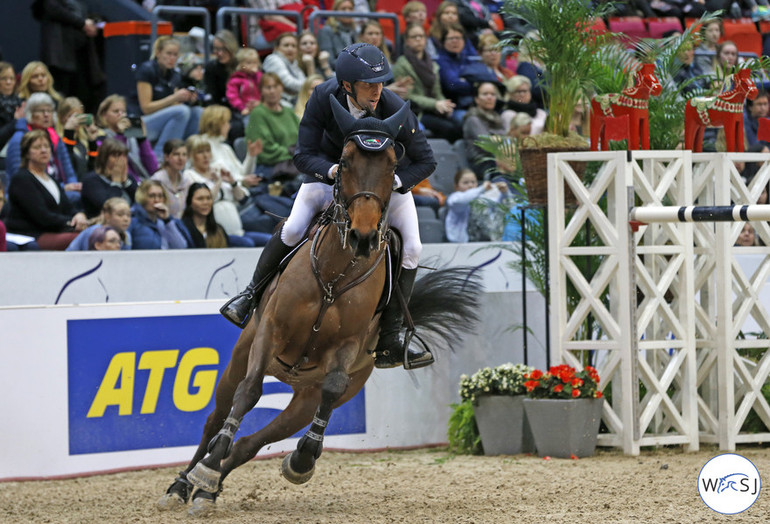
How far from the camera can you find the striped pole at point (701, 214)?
22.8 ft

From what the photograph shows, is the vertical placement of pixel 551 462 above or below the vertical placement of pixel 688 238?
below

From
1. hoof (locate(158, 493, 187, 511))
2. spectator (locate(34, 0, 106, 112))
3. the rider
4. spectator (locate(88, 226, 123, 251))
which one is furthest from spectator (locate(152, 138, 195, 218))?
hoof (locate(158, 493, 187, 511))

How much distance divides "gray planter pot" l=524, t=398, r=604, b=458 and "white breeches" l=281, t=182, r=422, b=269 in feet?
7.99

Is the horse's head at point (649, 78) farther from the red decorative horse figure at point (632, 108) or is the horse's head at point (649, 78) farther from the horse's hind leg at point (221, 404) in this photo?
the horse's hind leg at point (221, 404)

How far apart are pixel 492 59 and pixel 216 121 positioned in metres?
4.52

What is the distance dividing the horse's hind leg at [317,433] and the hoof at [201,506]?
49cm

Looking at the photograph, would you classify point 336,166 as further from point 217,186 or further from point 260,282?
point 217,186

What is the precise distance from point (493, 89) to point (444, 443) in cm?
508

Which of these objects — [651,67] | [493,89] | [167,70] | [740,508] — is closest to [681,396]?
[651,67]

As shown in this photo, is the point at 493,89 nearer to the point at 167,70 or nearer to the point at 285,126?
the point at 285,126

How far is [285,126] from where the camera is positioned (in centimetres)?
1116

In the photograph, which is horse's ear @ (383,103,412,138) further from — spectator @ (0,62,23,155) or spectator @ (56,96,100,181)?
spectator @ (0,62,23,155)

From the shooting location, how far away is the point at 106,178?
31.6 feet

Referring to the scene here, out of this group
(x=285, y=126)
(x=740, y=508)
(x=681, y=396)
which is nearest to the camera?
(x=740, y=508)
